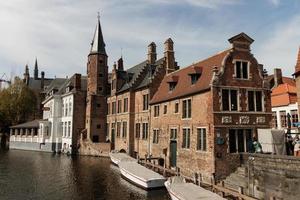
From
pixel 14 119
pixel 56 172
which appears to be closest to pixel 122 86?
pixel 56 172

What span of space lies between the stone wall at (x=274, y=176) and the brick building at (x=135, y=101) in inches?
705

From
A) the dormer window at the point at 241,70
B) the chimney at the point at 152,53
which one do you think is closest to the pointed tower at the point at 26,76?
the chimney at the point at 152,53

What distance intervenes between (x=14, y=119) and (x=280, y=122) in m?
56.9

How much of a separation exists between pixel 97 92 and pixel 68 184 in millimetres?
27092

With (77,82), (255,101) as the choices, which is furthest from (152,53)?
(255,101)

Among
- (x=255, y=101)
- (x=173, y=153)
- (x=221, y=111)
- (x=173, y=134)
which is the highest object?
(x=255, y=101)

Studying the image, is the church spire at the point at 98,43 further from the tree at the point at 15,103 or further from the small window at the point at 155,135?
the tree at the point at 15,103

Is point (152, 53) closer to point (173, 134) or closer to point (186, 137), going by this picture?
point (173, 134)

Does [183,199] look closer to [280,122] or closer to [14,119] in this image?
[280,122]

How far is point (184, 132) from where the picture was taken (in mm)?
28172

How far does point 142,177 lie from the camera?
23828 millimetres

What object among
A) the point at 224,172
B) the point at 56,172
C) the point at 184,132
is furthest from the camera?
the point at 56,172

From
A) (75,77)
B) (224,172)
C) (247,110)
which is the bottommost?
(224,172)

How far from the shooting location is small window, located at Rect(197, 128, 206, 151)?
24.8 meters
